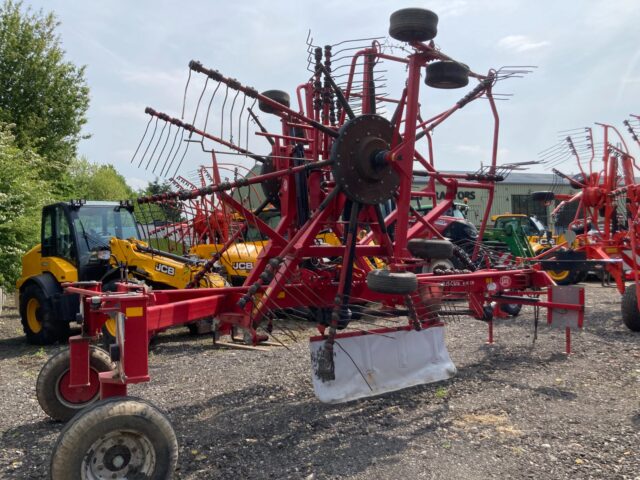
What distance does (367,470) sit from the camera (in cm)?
341

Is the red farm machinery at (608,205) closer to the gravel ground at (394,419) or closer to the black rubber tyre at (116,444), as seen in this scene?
the gravel ground at (394,419)

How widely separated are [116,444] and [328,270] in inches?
93.3

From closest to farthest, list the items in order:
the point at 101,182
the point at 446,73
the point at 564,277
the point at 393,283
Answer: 1. the point at 393,283
2. the point at 446,73
3. the point at 564,277
4. the point at 101,182

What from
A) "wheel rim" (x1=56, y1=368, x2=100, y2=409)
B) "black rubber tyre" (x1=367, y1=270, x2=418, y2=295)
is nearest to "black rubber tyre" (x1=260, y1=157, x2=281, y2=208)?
"black rubber tyre" (x1=367, y1=270, x2=418, y2=295)

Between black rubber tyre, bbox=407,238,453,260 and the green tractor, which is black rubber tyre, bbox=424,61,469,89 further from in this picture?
the green tractor

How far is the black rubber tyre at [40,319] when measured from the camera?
7.37 metres

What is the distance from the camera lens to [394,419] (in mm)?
4320

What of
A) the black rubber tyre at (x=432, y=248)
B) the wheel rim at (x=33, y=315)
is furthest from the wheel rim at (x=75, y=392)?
the wheel rim at (x=33, y=315)

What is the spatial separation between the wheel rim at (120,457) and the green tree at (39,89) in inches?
729

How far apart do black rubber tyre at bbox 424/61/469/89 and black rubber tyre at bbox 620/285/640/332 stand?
4.81 m

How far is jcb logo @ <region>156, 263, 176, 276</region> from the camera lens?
7.55 meters

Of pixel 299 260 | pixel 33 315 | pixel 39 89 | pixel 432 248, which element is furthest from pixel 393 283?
pixel 39 89

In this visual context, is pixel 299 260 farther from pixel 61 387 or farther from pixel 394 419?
pixel 61 387

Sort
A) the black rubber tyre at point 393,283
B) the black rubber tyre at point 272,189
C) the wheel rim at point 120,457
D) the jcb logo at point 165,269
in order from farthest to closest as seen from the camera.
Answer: the jcb logo at point 165,269
the black rubber tyre at point 272,189
the black rubber tyre at point 393,283
the wheel rim at point 120,457
